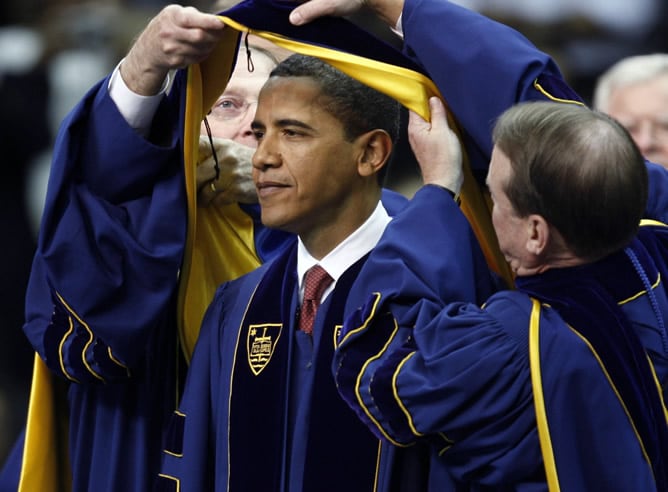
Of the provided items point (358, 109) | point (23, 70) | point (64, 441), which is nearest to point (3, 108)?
point (23, 70)

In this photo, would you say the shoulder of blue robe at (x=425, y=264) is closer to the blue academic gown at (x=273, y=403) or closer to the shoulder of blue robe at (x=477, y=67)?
the blue academic gown at (x=273, y=403)

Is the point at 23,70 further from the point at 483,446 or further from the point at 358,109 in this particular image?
the point at 483,446

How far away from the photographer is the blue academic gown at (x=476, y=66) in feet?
10.7

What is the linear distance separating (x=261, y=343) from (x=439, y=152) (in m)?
0.68

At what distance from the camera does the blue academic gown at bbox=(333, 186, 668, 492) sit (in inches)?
114

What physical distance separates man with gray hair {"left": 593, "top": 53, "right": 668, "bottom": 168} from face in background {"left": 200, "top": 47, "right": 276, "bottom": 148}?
1432mm

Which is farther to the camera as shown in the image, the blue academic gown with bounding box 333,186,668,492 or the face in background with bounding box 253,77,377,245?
the face in background with bounding box 253,77,377,245

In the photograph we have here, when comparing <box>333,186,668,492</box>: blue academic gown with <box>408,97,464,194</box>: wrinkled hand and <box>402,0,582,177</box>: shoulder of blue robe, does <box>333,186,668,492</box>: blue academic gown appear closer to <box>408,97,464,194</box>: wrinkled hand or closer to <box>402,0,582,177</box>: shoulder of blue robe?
<box>408,97,464,194</box>: wrinkled hand

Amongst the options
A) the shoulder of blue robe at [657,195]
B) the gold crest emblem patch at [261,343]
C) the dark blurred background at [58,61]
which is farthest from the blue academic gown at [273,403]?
the dark blurred background at [58,61]

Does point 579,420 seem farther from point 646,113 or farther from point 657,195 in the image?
point 646,113

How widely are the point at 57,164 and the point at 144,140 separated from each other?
0.75ft

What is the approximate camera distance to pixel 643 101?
5172mm

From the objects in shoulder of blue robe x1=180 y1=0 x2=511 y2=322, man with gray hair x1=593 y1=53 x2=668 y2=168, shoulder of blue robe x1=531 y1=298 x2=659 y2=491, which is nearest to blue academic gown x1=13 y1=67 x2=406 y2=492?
shoulder of blue robe x1=180 y1=0 x2=511 y2=322

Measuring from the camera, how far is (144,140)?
3.54m
